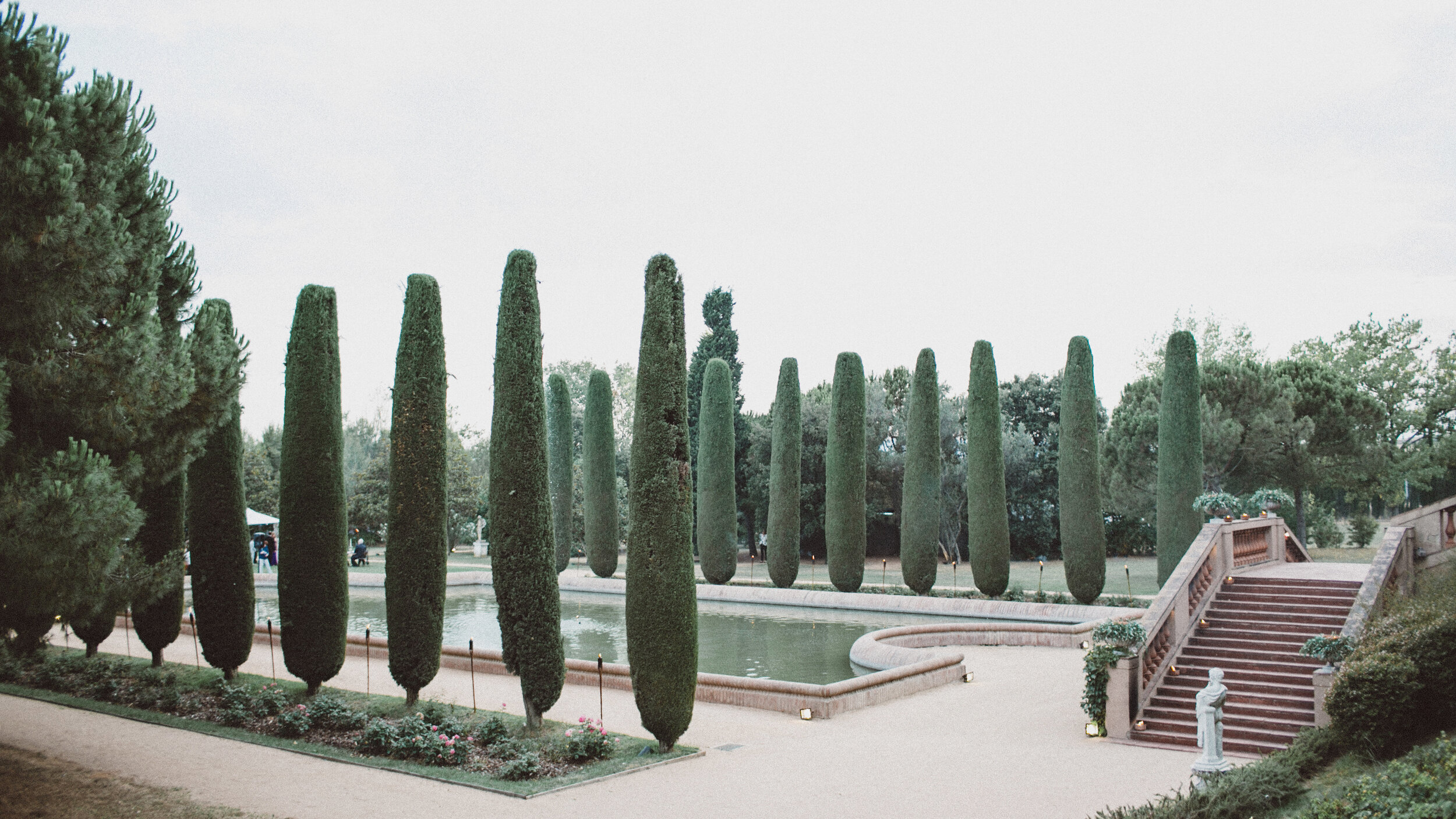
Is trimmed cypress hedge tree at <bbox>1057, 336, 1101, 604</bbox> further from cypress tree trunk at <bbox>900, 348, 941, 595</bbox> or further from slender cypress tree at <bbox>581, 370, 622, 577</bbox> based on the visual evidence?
slender cypress tree at <bbox>581, 370, 622, 577</bbox>

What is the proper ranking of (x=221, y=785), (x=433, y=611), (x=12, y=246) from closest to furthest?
(x=12, y=246) → (x=221, y=785) → (x=433, y=611)

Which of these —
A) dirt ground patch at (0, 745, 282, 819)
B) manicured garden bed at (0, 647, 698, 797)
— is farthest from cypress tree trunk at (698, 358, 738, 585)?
dirt ground patch at (0, 745, 282, 819)

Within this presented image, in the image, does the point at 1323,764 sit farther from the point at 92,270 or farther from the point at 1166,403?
the point at 1166,403

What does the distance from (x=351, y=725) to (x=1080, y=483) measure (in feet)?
62.4

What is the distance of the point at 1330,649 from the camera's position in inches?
443

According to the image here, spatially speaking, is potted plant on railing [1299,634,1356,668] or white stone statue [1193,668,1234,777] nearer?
white stone statue [1193,668,1234,777]

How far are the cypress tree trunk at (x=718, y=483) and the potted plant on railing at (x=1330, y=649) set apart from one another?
2057 centimetres

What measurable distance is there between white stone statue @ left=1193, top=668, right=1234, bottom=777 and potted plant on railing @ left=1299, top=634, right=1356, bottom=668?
10.4 ft

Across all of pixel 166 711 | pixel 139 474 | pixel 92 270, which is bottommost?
pixel 166 711

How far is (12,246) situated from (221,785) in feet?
18.7

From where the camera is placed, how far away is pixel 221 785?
9.84m

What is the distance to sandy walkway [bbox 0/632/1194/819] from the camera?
9133mm

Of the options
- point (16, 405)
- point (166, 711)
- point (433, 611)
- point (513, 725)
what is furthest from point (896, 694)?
point (16, 405)

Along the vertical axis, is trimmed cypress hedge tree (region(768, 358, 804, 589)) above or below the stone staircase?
above
